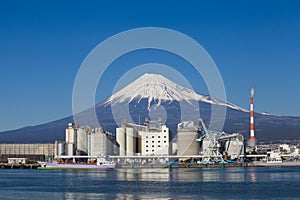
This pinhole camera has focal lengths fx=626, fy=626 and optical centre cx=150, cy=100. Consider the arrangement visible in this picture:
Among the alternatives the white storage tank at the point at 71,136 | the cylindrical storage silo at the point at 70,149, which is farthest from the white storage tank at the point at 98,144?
the white storage tank at the point at 71,136

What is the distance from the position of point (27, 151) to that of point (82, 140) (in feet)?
34.5

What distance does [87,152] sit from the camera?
68688 mm

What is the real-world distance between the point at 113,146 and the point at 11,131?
7801cm

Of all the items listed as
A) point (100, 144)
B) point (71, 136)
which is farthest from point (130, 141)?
point (71, 136)

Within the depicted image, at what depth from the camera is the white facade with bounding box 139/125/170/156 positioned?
216ft

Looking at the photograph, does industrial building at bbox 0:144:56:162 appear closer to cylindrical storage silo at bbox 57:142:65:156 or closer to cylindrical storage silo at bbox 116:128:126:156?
cylindrical storage silo at bbox 57:142:65:156

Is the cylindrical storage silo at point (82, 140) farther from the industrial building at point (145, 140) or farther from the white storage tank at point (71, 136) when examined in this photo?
the industrial building at point (145, 140)

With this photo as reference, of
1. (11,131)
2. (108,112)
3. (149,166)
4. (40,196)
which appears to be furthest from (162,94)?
(40,196)

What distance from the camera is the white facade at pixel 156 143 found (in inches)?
2589

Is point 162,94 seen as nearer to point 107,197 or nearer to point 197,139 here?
point 197,139

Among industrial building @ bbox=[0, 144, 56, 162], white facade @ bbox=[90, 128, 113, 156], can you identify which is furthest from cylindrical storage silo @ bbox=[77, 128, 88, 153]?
industrial building @ bbox=[0, 144, 56, 162]

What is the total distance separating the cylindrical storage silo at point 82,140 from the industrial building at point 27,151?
20.6ft

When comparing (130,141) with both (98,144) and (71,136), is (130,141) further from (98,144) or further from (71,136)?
(71,136)

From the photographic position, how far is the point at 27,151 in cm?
7619
